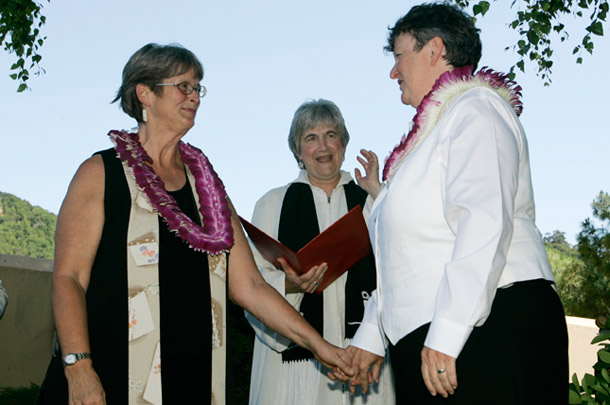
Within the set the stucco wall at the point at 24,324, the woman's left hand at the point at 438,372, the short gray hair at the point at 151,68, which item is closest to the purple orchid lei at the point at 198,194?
the short gray hair at the point at 151,68

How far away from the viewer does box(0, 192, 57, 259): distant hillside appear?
590 inches

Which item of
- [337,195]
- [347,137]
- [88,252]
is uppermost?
→ [347,137]

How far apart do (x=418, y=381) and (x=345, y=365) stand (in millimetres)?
771

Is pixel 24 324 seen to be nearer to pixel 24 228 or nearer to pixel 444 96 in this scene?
pixel 444 96

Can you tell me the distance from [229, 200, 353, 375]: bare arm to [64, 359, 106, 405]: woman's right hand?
2.63 feet

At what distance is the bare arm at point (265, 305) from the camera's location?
312cm

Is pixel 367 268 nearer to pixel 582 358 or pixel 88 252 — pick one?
pixel 88 252

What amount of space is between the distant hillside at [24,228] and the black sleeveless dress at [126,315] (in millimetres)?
12071

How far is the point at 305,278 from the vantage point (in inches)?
149

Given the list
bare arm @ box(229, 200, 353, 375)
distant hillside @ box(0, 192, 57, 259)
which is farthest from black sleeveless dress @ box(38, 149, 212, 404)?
distant hillside @ box(0, 192, 57, 259)

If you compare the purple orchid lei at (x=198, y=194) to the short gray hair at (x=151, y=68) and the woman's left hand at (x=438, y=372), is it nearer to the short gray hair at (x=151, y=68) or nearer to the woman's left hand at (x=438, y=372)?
the short gray hair at (x=151, y=68)

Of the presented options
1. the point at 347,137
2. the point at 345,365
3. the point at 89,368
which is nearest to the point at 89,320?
the point at 89,368

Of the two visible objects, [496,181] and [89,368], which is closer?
[496,181]

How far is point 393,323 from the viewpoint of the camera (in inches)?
93.2
